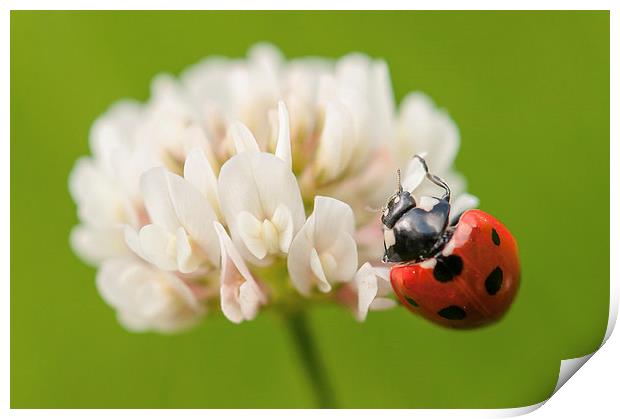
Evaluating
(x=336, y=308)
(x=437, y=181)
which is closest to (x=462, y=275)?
(x=437, y=181)

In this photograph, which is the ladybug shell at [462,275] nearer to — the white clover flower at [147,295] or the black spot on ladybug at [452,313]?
the black spot on ladybug at [452,313]

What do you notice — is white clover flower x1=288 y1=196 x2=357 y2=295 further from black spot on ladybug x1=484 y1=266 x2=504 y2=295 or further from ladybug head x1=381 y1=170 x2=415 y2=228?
black spot on ladybug x1=484 y1=266 x2=504 y2=295

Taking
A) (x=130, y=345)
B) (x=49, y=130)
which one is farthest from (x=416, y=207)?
(x=49, y=130)

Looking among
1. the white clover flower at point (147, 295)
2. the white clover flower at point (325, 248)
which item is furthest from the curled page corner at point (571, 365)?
the white clover flower at point (147, 295)

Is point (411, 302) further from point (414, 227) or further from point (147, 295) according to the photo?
point (147, 295)

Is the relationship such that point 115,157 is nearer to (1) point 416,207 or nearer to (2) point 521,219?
(1) point 416,207

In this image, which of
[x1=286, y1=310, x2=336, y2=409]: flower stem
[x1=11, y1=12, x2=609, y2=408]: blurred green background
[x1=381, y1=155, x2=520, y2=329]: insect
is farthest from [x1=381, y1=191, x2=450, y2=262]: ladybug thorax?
[x1=11, y1=12, x2=609, y2=408]: blurred green background
